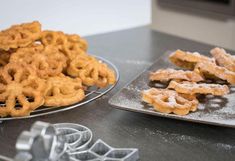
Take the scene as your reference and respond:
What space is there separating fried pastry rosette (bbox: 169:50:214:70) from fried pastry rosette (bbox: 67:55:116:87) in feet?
0.61

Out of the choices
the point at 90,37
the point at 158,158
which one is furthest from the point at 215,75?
the point at 90,37

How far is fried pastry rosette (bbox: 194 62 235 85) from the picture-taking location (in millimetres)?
1034

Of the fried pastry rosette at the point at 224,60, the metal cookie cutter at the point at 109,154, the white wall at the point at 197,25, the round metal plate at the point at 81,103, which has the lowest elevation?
the white wall at the point at 197,25

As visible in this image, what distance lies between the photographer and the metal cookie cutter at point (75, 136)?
0.77 metres

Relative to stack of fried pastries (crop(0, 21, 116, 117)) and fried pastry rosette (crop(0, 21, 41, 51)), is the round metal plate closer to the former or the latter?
stack of fried pastries (crop(0, 21, 116, 117))

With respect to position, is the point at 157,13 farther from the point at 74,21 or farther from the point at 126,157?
the point at 126,157

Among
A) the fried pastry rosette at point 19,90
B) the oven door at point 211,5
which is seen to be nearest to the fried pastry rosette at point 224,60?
the fried pastry rosette at point 19,90

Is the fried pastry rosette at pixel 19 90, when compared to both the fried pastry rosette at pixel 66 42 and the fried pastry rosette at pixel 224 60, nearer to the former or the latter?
the fried pastry rosette at pixel 66 42

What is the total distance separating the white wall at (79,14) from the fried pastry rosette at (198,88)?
2.90ft

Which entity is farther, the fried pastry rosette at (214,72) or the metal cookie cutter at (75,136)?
the fried pastry rosette at (214,72)

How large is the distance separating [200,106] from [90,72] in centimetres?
29

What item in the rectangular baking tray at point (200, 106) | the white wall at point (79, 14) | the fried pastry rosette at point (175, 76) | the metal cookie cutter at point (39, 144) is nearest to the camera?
the metal cookie cutter at point (39, 144)

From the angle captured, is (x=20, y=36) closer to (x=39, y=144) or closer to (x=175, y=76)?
(x=175, y=76)

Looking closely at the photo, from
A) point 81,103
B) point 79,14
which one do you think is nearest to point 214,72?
point 81,103
